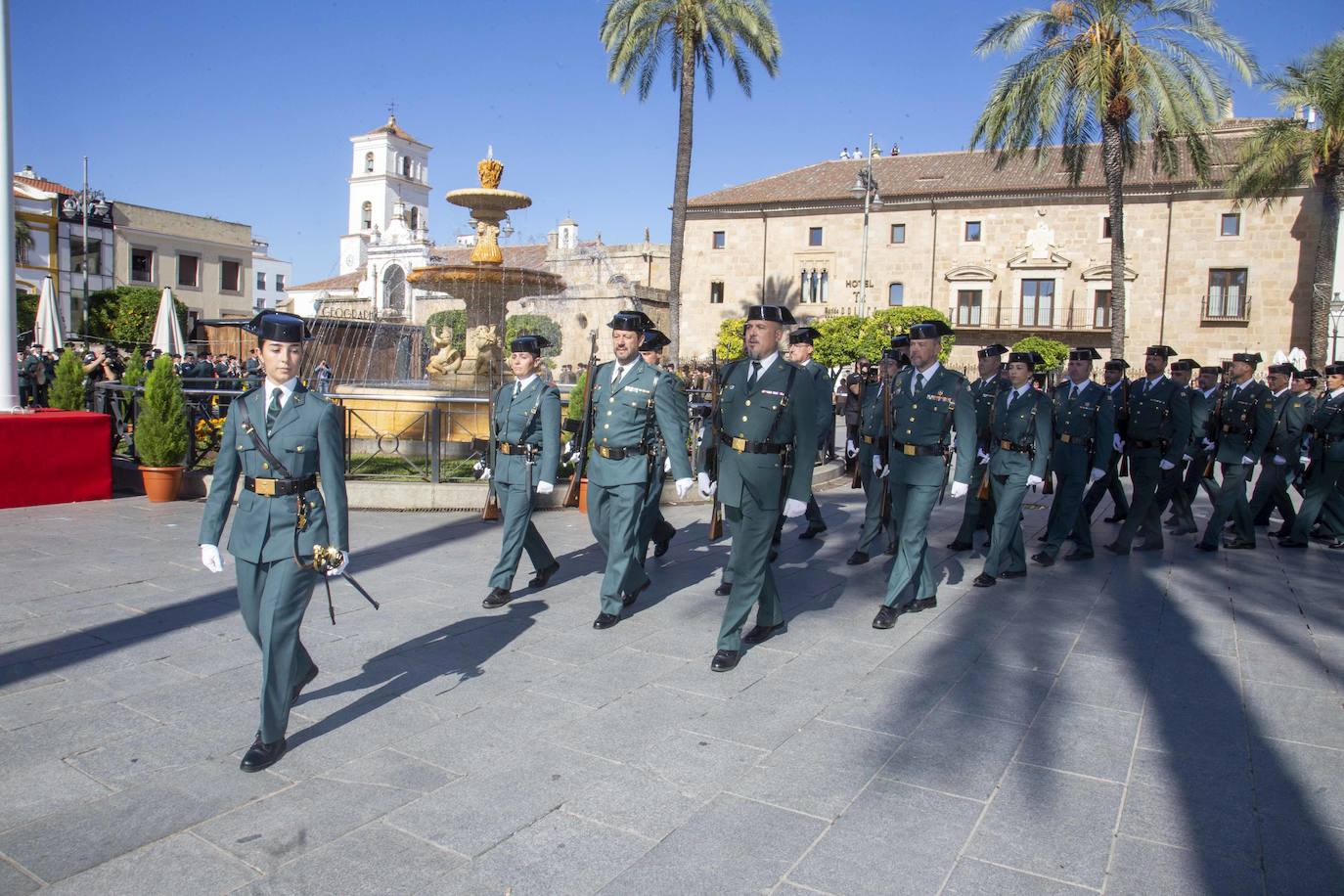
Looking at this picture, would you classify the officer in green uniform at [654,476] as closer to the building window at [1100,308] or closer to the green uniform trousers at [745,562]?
the green uniform trousers at [745,562]

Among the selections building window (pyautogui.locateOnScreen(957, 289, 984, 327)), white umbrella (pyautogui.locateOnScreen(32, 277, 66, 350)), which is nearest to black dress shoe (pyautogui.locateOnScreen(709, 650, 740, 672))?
white umbrella (pyautogui.locateOnScreen(32, 277, 66, 350))

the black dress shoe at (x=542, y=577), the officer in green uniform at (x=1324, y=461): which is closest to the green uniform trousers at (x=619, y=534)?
the black dress shoe at (x=542, y=577)

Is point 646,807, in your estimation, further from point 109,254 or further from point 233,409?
point 109,254

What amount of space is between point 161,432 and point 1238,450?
38.2 ft

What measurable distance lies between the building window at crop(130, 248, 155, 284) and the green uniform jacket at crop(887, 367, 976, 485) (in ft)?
177

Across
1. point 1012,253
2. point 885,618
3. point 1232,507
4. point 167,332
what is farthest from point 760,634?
point 1012,253

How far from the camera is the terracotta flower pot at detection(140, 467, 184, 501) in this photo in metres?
10.3

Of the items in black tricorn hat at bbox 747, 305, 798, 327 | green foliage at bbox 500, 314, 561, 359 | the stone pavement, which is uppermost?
green foliage at bbox 500, 314, 561, 359

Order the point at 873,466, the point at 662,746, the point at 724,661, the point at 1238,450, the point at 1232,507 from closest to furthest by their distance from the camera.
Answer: the point at 662,746, the point at 724,661, the point at 873,466, the point at 1232,507, the point at 1238,450

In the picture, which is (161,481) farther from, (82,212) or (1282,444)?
(82,212)

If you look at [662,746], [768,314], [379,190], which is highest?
[379,190]

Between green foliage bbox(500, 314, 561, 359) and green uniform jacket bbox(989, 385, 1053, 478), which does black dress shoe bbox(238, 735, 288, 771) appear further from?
green foliage bbox(500, 314, 561, 359)

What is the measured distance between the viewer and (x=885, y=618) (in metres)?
6.28

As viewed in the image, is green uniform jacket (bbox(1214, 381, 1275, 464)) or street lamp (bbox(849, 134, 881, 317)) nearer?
green uniform jacket (bbox(1214, 381, 1275, 464))
